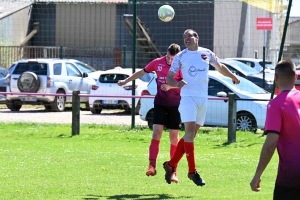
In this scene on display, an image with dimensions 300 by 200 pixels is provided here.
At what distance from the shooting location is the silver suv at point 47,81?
77.0ft

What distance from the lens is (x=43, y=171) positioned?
10.8m

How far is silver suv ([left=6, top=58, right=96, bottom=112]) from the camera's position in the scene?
23480 millimetres

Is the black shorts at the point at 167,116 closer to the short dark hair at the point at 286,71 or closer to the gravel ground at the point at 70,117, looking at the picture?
the short dark hair at the point at 286,71

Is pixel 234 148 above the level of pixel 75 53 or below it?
below

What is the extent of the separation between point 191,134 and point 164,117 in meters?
1.12

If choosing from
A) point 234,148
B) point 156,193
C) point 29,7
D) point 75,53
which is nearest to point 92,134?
point 234,148

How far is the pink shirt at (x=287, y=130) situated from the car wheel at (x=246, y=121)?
39.6 ft

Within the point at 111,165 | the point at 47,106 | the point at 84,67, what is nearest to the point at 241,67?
the point at 84,67

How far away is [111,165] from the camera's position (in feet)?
38.1

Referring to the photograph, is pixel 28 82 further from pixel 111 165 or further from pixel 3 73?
pixel 111 165

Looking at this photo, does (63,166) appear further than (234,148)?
No

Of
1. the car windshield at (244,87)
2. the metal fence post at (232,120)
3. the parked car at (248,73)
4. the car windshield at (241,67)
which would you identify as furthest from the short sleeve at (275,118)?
the car windshield at (241,67)

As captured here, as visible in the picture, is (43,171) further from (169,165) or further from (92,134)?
(92,134)

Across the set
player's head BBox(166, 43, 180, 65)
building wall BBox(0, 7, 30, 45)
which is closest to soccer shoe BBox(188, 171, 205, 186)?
player's head BBox(166, 43, 180, 65)
